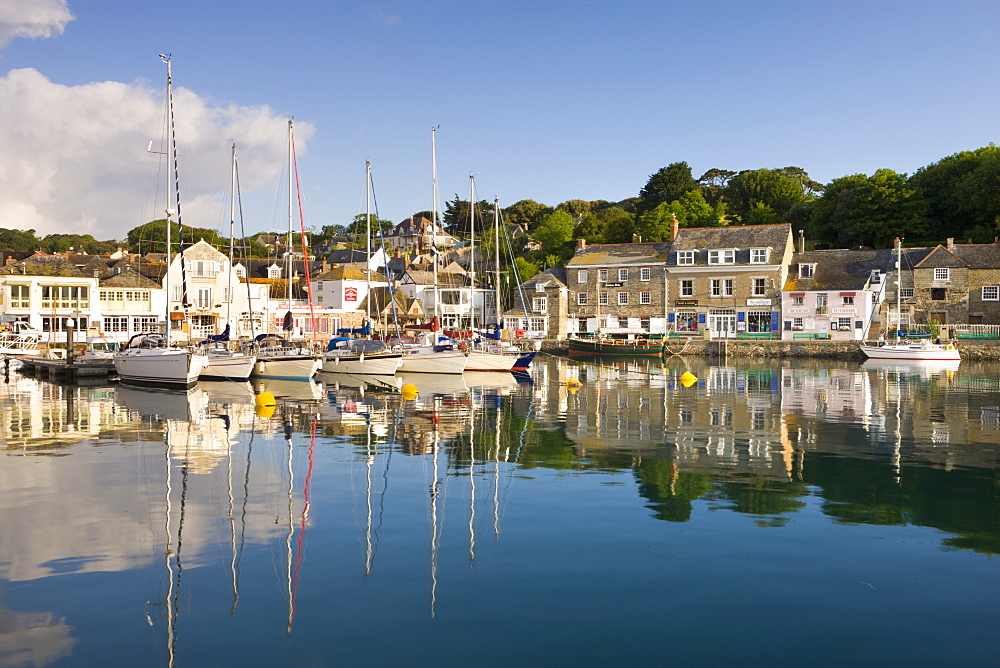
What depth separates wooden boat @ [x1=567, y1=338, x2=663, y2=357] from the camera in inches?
2409

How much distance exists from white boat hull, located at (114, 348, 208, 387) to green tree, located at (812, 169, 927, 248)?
251 ft

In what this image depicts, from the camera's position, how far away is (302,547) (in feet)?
37.2

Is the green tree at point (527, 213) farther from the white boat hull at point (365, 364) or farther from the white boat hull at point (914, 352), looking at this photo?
the white boat hull at point (365, 364)

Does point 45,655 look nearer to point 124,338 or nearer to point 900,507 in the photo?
point 900,507

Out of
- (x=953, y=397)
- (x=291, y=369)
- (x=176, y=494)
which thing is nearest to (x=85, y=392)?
(x=291, y=369)

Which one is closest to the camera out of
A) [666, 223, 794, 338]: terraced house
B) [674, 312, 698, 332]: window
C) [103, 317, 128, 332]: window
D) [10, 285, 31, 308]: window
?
[10, 285, 31, 308]: window

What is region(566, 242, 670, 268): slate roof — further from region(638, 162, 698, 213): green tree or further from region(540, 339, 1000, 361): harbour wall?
region(638, 162, 698, 213): green tree

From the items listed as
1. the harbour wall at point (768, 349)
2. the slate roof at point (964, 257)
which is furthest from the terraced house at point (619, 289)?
the slate roof at point (964, 257)

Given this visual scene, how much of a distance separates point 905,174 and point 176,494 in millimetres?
99788

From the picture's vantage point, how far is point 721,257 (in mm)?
75875

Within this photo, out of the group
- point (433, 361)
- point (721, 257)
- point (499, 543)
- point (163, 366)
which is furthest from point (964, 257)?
point (499, 543)

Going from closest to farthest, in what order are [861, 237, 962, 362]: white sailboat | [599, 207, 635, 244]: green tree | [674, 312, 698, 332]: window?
[861, 237, 962, 362]: white sailboat
[674, 312, 698, 332]: window
[599, 207, 635, 244]: green tree

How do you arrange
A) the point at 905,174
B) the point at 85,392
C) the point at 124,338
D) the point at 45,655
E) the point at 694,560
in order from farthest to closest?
the point at 905,174 → the point at 124,338 → the point at 85,392 → the point at 694,560 → the point at 45,655

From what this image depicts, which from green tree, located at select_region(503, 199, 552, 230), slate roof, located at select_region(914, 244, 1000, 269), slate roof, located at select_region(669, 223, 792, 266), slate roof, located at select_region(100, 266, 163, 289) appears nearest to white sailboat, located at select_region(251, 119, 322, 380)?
slate roof, located at select_region(100, 266, 163, 289)
